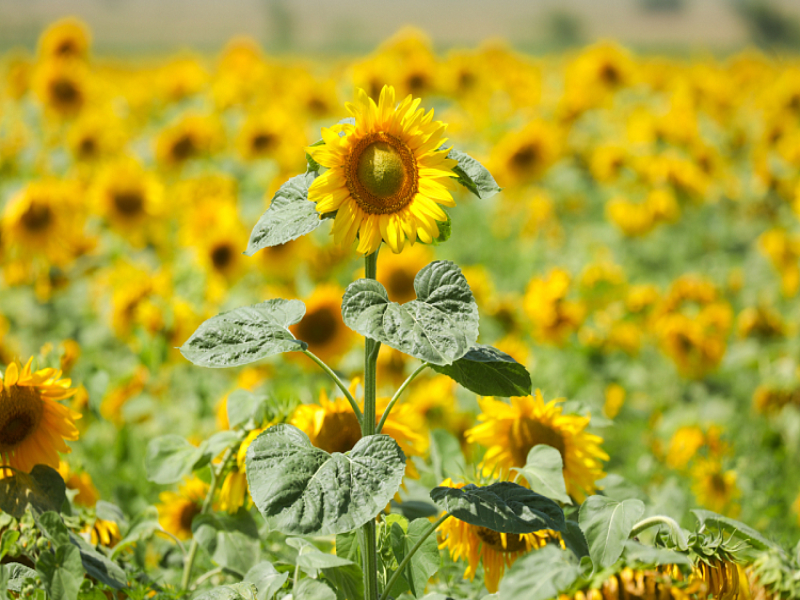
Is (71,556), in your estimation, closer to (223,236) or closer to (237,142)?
(223,236)

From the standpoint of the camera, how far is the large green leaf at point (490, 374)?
0.77 meters

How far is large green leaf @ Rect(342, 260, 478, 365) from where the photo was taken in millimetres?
663

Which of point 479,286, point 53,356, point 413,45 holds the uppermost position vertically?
point 413,45

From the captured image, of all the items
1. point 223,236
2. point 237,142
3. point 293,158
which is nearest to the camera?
point 223,236

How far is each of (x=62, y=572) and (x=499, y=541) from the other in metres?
0.58

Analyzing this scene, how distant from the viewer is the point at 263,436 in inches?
29.5

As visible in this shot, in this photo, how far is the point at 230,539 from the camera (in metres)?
1.05

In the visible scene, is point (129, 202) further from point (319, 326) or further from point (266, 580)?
point (266, 580)

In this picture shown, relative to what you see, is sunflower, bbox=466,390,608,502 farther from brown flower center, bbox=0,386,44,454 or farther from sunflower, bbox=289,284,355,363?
sunflower, bbox=289,284,355,363

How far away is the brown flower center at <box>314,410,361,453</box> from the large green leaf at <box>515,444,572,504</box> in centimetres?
27

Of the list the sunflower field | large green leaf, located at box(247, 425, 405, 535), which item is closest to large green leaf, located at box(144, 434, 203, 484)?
Answer: the sunflower field

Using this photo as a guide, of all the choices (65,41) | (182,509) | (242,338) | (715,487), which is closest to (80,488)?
(182,509)

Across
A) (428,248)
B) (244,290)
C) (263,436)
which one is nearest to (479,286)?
(428,248)

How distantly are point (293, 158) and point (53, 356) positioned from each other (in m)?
1.95
